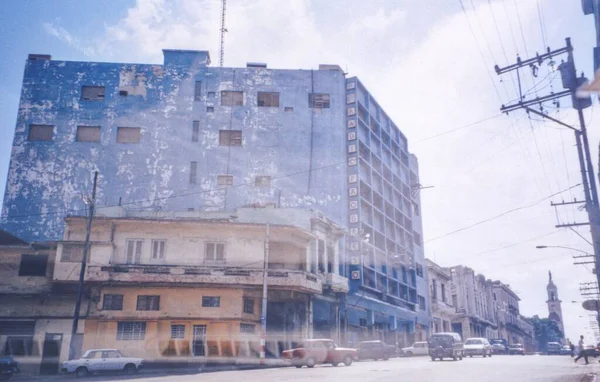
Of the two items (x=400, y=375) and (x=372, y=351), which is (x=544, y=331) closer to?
(x=372, y=351)

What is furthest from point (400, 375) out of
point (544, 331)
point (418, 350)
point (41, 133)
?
point (544, 331)

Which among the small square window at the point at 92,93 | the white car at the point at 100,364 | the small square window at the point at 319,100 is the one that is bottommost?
the white car at the point at 100,364

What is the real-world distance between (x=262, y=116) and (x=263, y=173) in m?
5.47

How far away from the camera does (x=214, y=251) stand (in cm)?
3169

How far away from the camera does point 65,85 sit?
44.0 m

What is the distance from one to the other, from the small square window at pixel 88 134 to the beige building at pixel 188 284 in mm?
14301

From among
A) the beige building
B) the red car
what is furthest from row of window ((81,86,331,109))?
the red car

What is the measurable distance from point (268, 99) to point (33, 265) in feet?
80.8

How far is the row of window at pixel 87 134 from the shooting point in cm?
4291

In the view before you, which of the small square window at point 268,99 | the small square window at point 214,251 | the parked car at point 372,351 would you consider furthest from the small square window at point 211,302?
the small square window at point 268,99

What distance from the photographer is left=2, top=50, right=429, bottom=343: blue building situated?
42.2m

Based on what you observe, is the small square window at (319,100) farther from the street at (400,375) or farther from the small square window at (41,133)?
the street at (400,375)

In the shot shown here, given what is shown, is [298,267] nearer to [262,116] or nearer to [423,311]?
[262,116]

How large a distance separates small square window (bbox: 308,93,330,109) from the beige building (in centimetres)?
1662
